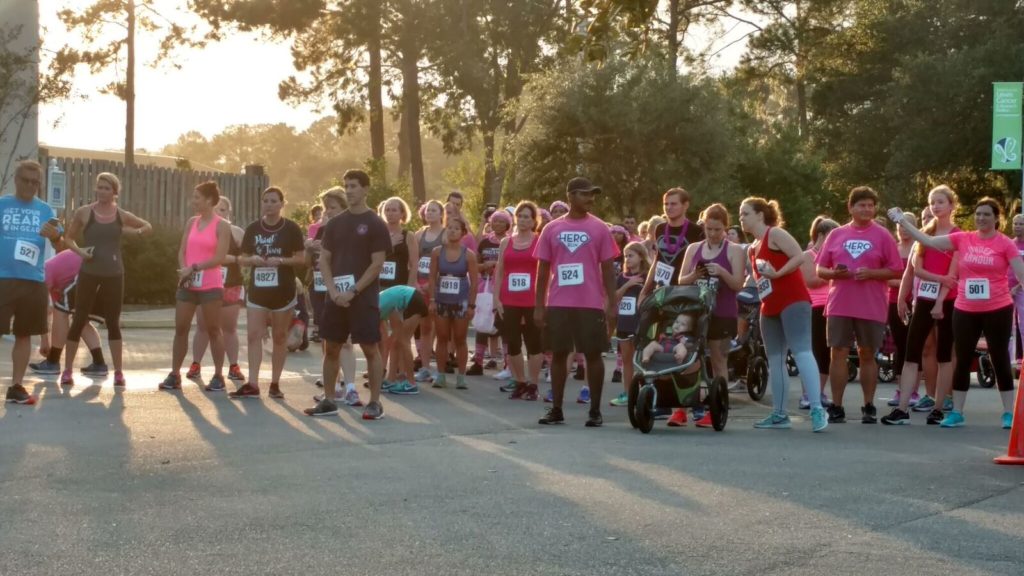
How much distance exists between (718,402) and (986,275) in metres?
2.38

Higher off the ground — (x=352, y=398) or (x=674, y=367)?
(x=674, y=367)

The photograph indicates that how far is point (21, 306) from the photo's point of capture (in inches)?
476

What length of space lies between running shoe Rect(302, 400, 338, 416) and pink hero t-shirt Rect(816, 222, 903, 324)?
3990 millimetres

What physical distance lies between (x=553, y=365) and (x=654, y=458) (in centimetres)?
226

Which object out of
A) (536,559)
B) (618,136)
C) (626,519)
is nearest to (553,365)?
(626,519)

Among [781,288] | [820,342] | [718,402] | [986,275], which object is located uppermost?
[986,275]

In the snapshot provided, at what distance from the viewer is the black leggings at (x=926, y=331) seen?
12742mm

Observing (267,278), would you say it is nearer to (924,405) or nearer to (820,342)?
(820,342)

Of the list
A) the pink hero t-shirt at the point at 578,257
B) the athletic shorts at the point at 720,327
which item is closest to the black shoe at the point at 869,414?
the athletic shorts at the point at 720,327

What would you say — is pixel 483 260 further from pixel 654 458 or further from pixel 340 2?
pixel 340 2

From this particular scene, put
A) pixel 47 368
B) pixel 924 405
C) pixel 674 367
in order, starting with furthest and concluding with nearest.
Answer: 1. pixel 47 368
2. pixel 924 405
3. pixel 674 367

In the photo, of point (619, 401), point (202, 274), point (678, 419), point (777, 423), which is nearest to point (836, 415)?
point (777, 423)

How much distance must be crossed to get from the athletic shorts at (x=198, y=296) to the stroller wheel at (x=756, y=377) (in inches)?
205

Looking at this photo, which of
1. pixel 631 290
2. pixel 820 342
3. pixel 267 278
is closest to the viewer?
pixel 267 278
